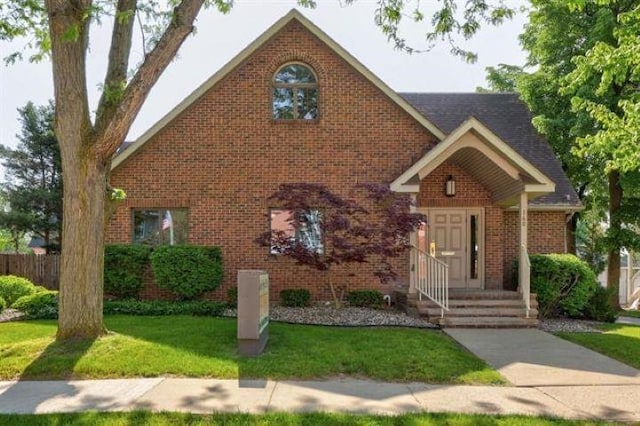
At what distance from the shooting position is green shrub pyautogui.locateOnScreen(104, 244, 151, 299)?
1252cm

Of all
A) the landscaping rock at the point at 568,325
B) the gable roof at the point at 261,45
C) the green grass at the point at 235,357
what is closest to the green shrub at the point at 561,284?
the landscaping rock at the point at 568,325

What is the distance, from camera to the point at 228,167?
1359cm

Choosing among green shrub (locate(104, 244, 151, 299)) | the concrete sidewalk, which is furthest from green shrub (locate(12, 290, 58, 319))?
the concrete sidewalk

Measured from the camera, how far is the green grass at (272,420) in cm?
482

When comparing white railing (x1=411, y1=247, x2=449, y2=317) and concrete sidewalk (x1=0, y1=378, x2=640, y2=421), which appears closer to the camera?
concrete sidewalk (x1=0, y1=378, x2=640, y2=421)

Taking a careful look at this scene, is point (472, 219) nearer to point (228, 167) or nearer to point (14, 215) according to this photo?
point (228, 167)

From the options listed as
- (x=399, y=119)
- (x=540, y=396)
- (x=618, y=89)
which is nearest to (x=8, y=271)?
(x=399, y=119)

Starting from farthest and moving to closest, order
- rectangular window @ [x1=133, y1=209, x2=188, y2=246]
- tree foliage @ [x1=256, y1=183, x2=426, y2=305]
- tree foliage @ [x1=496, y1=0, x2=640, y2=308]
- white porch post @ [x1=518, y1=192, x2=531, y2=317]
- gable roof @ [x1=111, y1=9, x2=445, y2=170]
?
tree foliage @ [x1=496, y1=0, x2=640, y2=308]
rectangular window @ [x1=133, y1=209, x2=188, y2=246]
gable roof @ [x1=111, y1=9, x2=445, y2=170]
white porch post @ [x1=518, y1=192, x2=531, y2=317]
tree foliage @ [x1=256, y1=183, x2=426, y2=305]

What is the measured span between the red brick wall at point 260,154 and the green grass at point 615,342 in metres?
4.74

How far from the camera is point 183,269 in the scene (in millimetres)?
12188

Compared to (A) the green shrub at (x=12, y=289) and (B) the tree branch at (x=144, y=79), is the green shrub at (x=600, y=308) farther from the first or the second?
(A) the green shrub at (x=12, y=289)

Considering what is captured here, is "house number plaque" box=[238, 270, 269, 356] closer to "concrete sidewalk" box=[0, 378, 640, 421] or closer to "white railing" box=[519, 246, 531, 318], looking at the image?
"concrete sidewalk" box=[0, 378, 640, 421]

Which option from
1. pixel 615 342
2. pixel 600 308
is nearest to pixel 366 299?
pixel 615 342

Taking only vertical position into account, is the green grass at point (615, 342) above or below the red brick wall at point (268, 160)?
below
